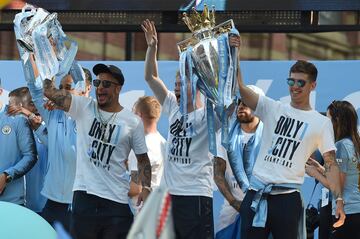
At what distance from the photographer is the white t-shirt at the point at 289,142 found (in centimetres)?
769

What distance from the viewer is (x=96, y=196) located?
26.1 feet

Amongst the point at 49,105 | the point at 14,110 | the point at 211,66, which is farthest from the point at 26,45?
the point at 211,66

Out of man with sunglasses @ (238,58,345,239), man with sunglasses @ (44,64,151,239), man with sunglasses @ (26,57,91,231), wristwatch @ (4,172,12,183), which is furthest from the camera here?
wristwatch @ (4,172,12,183)

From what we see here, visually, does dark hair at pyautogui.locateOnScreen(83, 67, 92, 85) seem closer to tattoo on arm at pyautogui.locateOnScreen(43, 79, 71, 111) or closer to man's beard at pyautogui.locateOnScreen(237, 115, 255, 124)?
tattoo on arm at pyautogui.locateOnScreen(43, 79, 71, 111)

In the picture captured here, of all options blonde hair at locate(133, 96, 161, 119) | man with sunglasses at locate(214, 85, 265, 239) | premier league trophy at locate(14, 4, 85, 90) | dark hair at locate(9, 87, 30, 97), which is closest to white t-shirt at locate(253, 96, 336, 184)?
man with sunglasses at locate(214, 85, 265, 239)

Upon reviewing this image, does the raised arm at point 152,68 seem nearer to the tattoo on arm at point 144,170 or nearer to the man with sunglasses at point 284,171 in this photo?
the tattoo on arm at point 144,170

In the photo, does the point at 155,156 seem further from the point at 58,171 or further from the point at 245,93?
the point at 245,93

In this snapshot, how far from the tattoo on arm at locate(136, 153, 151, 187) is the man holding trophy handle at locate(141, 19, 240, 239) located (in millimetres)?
142

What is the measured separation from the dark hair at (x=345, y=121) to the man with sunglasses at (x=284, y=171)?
2.68ft

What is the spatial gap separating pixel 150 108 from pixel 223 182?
986 millimetres

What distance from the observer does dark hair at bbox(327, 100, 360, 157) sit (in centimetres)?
856

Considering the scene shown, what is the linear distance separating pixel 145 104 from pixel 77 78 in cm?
76

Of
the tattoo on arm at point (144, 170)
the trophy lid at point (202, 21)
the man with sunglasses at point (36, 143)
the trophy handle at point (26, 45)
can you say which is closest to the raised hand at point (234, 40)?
the trophy lid at point (202, 21)

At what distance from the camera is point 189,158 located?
806 centimetres
